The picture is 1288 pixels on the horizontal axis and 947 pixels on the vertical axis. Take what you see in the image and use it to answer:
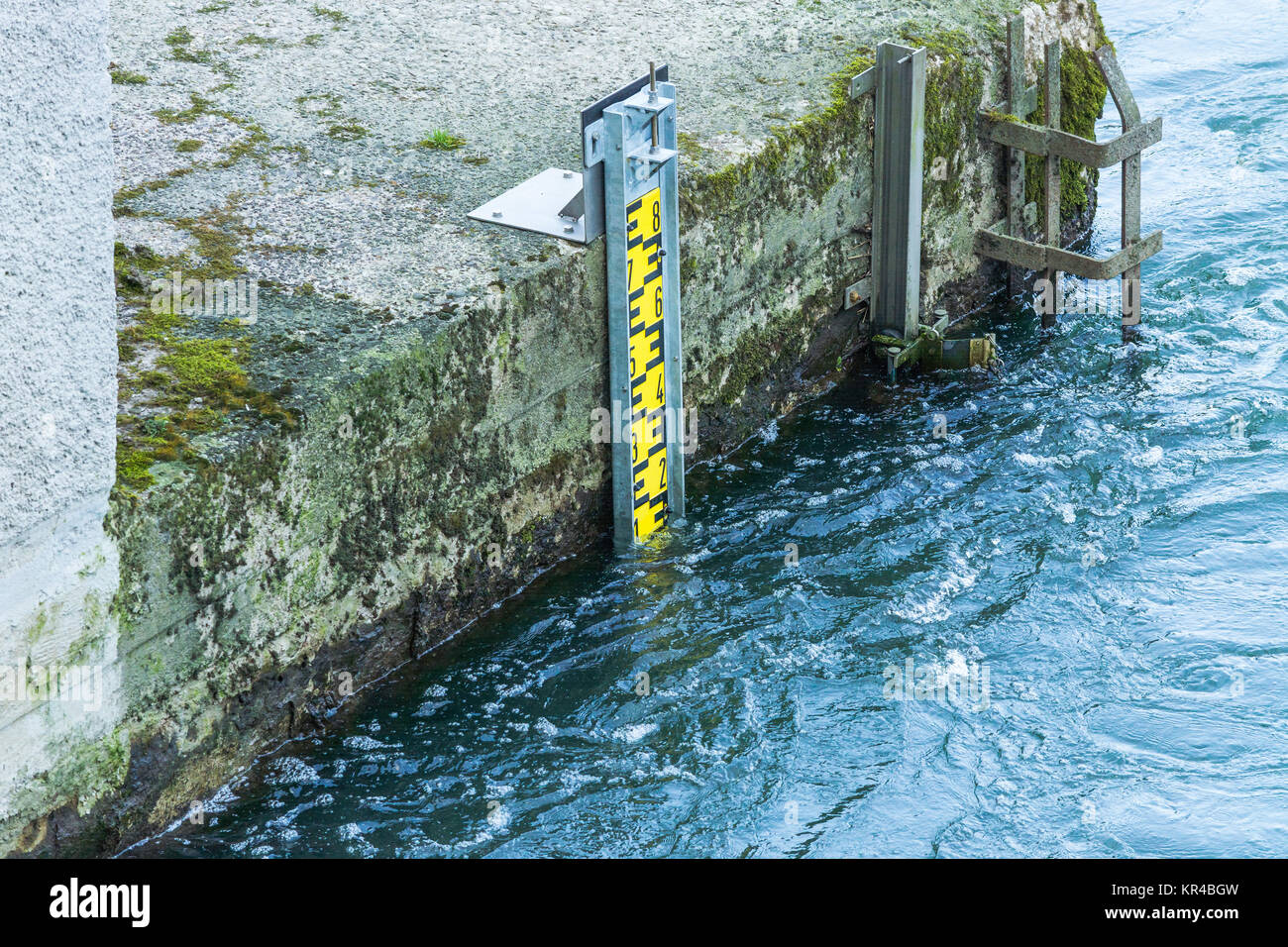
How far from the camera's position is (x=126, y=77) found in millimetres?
9047

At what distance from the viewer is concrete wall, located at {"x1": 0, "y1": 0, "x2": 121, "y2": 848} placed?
487cm

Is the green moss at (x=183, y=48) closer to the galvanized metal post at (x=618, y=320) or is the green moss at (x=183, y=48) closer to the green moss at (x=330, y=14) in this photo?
the green moss at (x=330, y=14)

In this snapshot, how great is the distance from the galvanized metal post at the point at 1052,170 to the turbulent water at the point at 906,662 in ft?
1.64

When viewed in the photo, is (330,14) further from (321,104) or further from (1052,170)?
(1052,170)

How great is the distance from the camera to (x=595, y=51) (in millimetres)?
9688

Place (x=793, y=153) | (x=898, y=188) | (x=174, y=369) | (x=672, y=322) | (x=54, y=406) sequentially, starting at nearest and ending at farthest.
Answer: (x=54, y=406)
(x=174, y=369)
(x=672, y=322)
(x=793, y=153)
(x=898, y=188)

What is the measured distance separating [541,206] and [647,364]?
0.98 metres

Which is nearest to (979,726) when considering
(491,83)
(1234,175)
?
(491,83)

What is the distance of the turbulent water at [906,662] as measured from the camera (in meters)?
6.32

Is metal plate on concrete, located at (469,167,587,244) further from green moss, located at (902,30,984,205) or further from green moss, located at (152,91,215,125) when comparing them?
green moss, located at (902,30,984,205)

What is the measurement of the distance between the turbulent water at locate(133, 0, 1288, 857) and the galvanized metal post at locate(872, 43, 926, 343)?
0.52 meters

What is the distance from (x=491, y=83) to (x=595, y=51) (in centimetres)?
82

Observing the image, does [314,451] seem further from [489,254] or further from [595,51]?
[595,51]

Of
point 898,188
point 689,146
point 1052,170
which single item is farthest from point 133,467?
point 1052,170
